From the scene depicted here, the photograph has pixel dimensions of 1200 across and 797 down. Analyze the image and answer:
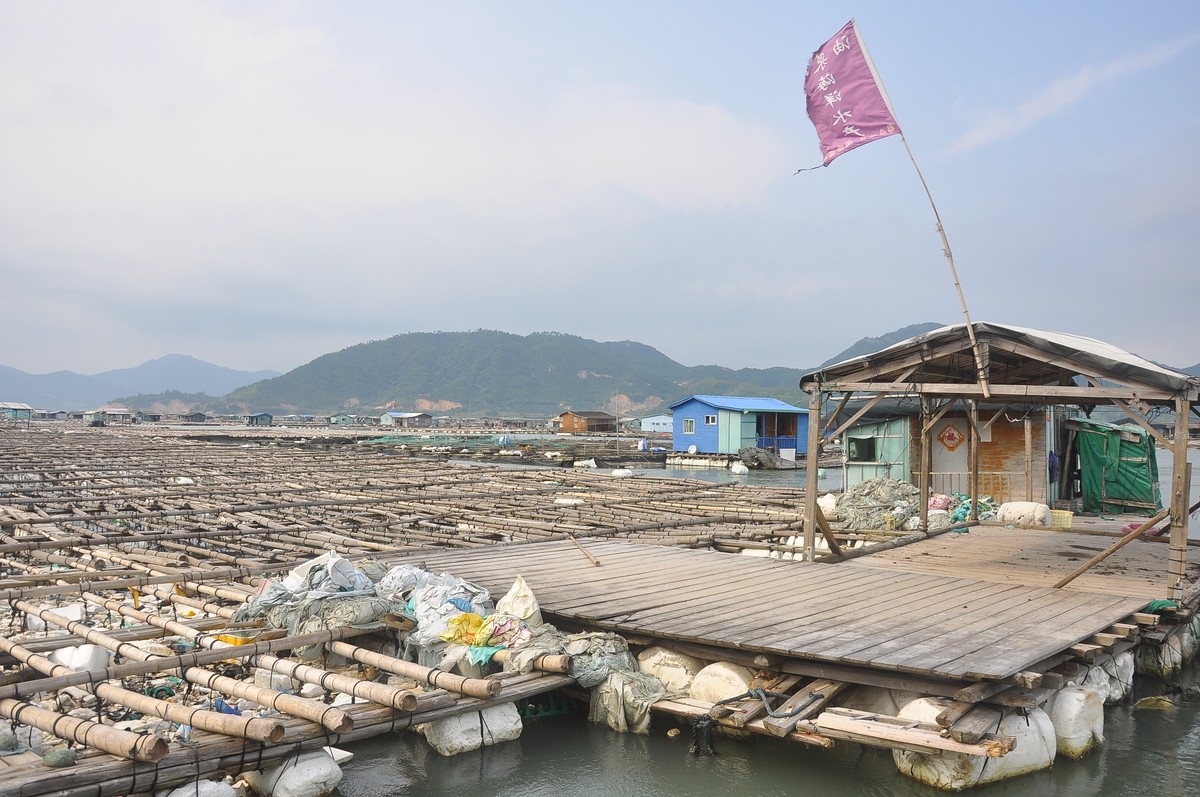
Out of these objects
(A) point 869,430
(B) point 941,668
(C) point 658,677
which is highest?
(A) point 869,430

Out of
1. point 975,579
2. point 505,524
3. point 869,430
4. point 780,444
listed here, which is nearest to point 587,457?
point 780,444

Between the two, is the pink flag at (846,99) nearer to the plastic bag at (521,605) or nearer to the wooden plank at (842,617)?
the wooden plank at (842,617)

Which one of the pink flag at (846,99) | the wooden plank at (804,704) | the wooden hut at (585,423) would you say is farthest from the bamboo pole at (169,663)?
the wooden hut at (585,423)

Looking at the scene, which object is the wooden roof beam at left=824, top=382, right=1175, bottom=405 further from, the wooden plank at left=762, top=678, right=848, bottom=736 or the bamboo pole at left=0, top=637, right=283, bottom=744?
the bamboo pole at left=0, top=637, right=283, bottom=744

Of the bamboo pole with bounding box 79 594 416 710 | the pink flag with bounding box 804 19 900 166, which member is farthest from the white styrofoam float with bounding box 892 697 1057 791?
the pink flag with bounding box 804 19 900 166

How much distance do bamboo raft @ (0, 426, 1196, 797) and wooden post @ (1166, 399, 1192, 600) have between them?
1.24ft

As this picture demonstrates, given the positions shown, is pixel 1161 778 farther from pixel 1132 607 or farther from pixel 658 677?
pixel 658 677

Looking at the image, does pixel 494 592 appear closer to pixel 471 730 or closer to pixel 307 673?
pixel 471 730

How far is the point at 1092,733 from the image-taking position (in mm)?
6324

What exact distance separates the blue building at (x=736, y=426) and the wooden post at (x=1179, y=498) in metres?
34.3

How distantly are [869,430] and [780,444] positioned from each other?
82.7ft

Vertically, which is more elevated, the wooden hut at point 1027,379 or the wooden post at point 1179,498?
the wooden hut at point 1027,379

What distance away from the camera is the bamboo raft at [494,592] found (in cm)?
512

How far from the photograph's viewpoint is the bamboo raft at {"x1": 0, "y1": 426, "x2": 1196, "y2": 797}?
512 cm
